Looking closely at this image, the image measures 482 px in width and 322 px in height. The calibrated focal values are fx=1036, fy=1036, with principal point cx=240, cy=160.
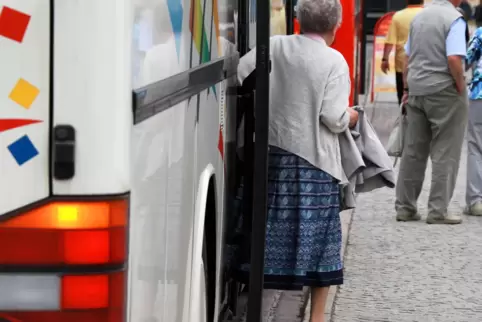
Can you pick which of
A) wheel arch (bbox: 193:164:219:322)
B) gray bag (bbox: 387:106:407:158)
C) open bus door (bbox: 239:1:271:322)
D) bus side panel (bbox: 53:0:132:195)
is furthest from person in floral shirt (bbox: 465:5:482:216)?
bus side panel (bbox: 53:0:132:195)

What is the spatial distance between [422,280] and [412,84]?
81.7 inches

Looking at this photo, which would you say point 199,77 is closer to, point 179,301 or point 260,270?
point 179,301

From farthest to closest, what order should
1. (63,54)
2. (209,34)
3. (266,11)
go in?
(266,11), (209,34), (63,54)

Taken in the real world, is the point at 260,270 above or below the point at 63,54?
below

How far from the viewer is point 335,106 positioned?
508cm

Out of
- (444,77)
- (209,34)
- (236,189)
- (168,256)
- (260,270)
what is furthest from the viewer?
(444,77)

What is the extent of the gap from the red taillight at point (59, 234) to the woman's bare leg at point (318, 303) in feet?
10.8

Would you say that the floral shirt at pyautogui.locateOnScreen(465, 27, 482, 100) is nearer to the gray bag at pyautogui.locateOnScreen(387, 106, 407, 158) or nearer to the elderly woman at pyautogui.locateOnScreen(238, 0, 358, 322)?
the gray bag at pyautogui.locateOnScreen(387, 106, 407, 158)

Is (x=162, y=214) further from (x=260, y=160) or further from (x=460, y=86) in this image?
(x=460, y=86)

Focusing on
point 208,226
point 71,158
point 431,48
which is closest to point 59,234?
point 71,158

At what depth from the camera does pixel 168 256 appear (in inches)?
113

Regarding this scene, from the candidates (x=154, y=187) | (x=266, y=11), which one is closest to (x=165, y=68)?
(x=154, y=187)

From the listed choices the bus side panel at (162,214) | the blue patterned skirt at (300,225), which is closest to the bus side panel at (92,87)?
the bus side panel at (162,214)

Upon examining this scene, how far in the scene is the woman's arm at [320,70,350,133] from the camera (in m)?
5.07
